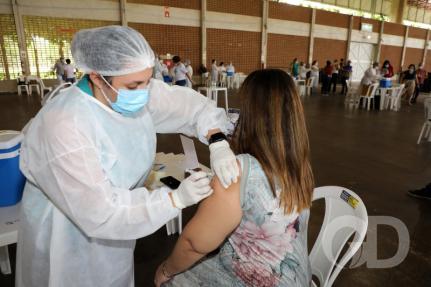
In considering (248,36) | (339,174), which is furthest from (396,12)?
(339,174)

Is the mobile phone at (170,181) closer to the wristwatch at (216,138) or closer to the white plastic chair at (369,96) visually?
the wristwatch at (216,138)

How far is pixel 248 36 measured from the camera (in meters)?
13.5

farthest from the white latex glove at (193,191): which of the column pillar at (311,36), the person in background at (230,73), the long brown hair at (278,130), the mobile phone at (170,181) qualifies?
the column pillar at (311,36)

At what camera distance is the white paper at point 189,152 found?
5.14 feet

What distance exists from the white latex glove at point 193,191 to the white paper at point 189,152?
696 millimetres

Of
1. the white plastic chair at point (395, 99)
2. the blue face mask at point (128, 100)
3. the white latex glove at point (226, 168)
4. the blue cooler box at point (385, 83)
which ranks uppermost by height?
the blue face mask at point (128, 100)

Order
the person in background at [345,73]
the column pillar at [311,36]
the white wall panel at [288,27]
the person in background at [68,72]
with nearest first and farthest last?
1. the person in background at [68,72]
2. the person in background at [345,73]
3. the white wall panel at [288,27]
4. the column pillar at [311,36]

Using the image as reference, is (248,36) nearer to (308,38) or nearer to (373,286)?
(308,38)

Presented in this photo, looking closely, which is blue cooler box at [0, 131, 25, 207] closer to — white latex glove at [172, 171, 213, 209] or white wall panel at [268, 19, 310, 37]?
white latex glove at [172, 171, 213, 209]

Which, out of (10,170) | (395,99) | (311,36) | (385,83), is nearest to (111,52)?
(10,170)

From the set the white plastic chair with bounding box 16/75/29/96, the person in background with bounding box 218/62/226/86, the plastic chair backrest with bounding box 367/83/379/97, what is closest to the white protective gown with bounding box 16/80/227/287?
the plastic chair backrest with bounding box 367/83/379/97

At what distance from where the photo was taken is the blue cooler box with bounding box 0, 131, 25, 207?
4.05ft

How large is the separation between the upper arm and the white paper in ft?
2.32

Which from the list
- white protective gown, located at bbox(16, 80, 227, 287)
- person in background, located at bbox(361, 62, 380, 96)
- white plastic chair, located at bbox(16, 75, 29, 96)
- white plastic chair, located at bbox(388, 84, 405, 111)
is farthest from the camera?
white plastic chair, located at bbox(16, 75, 29, 96)
